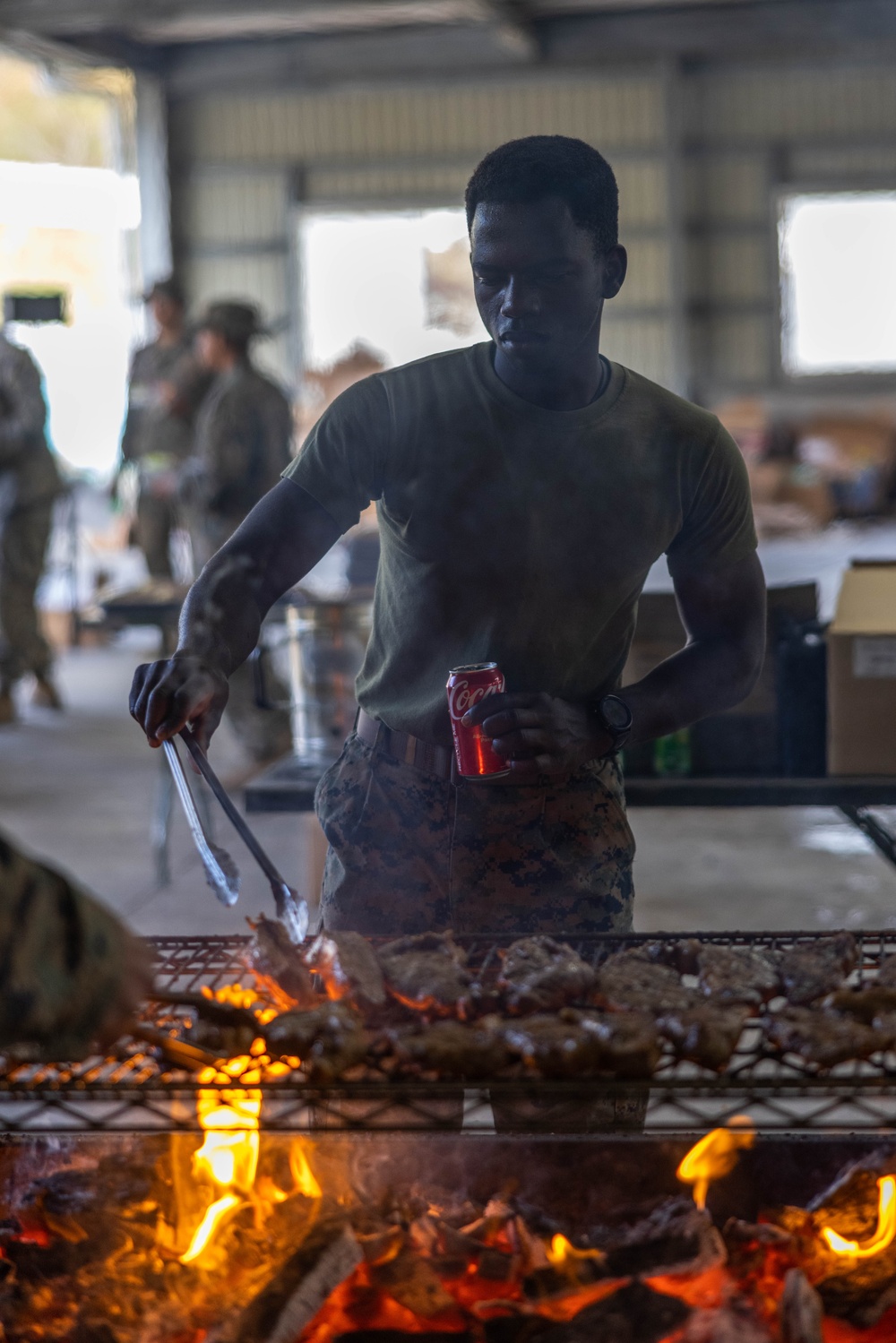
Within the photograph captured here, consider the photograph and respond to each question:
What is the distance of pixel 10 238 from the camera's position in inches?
517

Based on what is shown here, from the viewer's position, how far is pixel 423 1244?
1774 millimetres

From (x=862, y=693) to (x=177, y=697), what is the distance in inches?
72.1

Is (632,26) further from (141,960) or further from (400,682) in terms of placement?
(141,960)

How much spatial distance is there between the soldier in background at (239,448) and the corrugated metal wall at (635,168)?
7645 mm

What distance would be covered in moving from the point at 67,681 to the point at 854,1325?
303 inches

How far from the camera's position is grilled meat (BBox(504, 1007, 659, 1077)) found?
4.75 feet

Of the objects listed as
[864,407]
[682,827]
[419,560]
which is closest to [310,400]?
[864,407]

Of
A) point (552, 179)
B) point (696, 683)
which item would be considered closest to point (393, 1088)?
point (696, 683)

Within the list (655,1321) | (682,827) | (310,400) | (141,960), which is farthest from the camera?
(310,400)

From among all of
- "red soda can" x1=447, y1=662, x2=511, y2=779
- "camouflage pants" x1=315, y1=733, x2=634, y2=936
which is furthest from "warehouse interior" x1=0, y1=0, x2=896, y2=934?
"red soda can" x1=447, y1=662, x2=511, y2=779

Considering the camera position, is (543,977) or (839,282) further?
(839,282)

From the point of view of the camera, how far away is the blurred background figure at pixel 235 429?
19.6ft

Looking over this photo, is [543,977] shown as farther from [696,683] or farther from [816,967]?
[696,683]

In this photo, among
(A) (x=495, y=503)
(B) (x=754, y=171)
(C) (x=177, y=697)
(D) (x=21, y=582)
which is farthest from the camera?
(B) (x=754, y=171)
